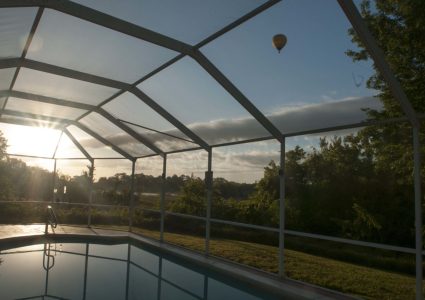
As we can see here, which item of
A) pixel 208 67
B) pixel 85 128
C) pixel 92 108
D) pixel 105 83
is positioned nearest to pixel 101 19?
pixel 208 67

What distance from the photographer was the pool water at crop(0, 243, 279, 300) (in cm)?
535

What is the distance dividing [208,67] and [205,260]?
3794 mm

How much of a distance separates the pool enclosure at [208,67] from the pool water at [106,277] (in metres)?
1.30

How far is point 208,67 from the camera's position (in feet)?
16.6

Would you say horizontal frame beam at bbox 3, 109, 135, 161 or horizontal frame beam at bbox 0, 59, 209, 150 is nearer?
horizontal frame beam at bbox 0, 59, 209, 150

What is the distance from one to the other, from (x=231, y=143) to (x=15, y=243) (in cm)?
602

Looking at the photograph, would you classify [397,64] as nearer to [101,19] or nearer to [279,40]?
[279,40]

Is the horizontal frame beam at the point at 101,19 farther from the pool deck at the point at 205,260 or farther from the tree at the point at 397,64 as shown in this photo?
the pool deck at the point at 205,260

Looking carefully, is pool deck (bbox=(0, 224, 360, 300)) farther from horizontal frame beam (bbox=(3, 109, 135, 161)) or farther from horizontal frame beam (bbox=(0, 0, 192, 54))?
horizontal frame beam (bbox=(0, 0, 192, 54))

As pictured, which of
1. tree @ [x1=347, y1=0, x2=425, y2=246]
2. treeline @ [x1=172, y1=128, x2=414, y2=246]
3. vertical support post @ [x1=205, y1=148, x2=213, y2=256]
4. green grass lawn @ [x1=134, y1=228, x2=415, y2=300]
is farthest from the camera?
treeline @ [x1=172, y1=128, x2=414, y2=246]

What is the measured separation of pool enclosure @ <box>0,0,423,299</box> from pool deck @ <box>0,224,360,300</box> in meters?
0.46

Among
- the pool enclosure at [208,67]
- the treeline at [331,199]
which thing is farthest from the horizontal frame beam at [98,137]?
the treeline at [331,199]

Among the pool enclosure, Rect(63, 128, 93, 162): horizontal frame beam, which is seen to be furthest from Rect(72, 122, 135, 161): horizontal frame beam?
the pool enclosure

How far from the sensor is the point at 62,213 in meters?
12.7
